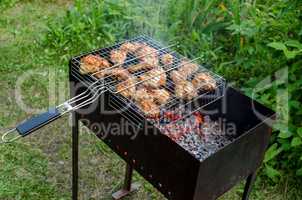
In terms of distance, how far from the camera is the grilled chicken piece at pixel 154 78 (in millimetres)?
2396

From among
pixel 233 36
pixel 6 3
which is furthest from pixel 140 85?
pixel 6 3

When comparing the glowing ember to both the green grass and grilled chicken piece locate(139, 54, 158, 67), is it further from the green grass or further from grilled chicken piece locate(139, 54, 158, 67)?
the green grass

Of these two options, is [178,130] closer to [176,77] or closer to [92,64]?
[176,77]

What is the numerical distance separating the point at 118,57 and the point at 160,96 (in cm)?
41

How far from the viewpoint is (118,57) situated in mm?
2549

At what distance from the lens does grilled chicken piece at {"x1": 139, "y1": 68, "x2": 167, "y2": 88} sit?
94.3 inches

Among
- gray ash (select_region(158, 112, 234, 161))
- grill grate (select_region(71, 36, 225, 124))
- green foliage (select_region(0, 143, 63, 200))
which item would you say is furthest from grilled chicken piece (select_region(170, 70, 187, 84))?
green foliage (select_region(0, 143, 63, 200))

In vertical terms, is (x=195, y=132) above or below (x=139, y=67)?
below

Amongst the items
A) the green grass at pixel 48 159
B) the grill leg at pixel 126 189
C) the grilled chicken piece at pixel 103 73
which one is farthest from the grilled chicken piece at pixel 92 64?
the green grass at pixel 48 159

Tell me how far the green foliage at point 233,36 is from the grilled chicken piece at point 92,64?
4.49 ft

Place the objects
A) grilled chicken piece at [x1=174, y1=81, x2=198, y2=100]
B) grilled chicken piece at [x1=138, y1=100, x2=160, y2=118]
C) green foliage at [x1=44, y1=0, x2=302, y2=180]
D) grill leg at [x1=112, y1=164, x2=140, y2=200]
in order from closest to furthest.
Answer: grilled chicken piece at [x1=138, y1=100, x2=160, y2=118], grilled chicken piece at [x1=174, y1=81, x2=198, y2=100], grill leg at [x1=112, y1=164, x2=140, y2=200], green foliage at [x1=44, y1=0, x2=302, y2=180]

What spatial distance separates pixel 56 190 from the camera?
327 centimetres

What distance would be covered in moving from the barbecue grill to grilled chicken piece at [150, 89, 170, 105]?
2 cm

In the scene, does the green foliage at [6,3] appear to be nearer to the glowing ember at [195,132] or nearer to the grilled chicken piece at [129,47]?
the grilled chicken piece at [129,47]
